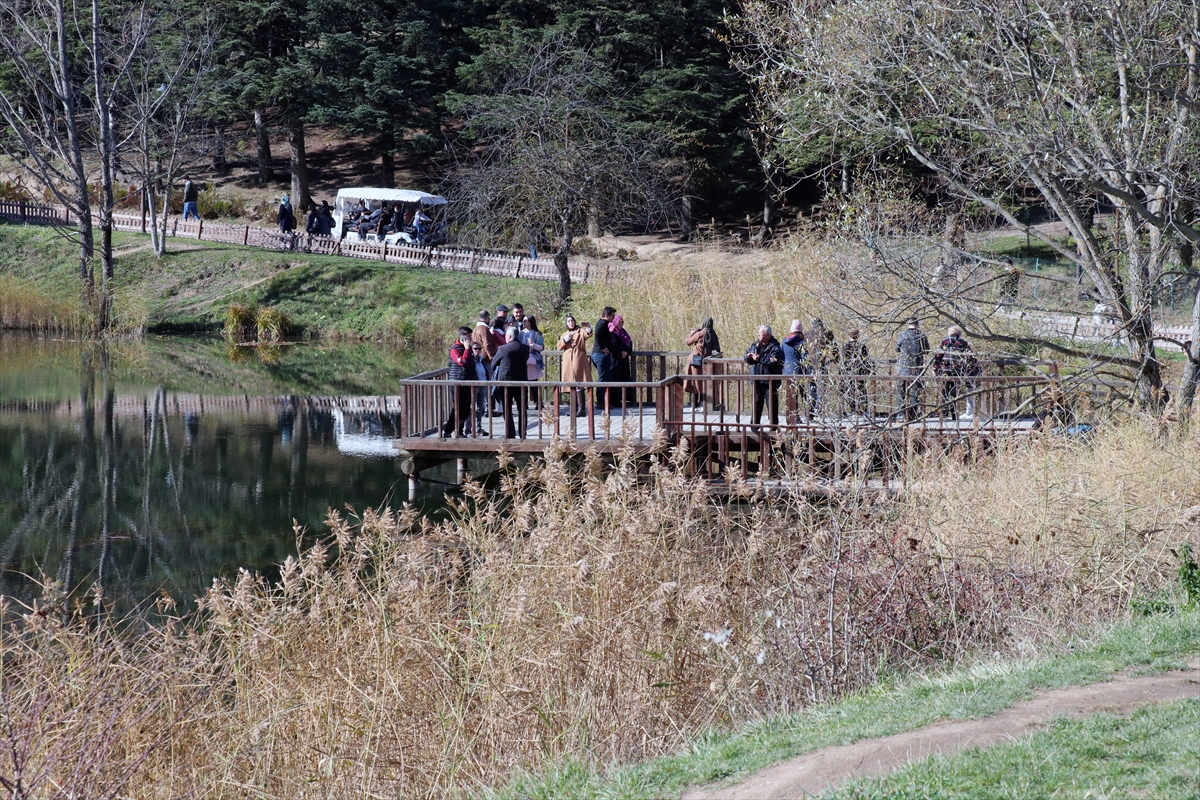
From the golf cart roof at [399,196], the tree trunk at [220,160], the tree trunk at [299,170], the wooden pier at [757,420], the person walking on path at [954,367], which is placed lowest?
the wooden pier at [757,420]

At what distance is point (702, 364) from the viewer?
57.7ft

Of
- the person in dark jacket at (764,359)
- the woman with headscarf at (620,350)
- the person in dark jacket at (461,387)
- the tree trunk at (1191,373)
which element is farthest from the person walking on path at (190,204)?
the tree trunk at (1191,373)

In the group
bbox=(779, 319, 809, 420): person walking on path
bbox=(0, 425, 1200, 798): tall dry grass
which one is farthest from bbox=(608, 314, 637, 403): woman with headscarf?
bbox=(0, 425, 1200, 798): tall dry grass

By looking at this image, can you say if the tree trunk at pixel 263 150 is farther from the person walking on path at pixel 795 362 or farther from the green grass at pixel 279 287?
the person walking on path at pixel 795 362

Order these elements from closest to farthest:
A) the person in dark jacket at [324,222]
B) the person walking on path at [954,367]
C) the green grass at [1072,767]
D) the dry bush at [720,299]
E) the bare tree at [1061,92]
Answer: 1. the green grass at [1072,767]
2. the bare tree at [1061,92]
3. the person walking on path at [954,367]
4. the dry bush at [720,299]
5. the person in dark jacket at [324,222]

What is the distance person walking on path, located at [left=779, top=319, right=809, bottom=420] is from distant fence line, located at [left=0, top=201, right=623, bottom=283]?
1783cm

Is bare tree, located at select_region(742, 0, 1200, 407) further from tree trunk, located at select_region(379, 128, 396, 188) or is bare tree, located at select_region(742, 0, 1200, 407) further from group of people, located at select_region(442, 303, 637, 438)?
tree trunk, located at select_region(379, 128, 396, 188)

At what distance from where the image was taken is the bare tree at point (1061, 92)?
436 inches

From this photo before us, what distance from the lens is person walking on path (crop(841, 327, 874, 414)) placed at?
464 inches

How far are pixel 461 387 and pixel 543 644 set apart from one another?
9046 millimetres

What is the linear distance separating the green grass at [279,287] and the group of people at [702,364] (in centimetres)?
1570

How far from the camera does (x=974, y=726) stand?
5117 mm

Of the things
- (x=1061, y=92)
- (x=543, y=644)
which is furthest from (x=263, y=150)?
(x=543, y=644)

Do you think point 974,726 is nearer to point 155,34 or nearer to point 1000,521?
point 1000,521
